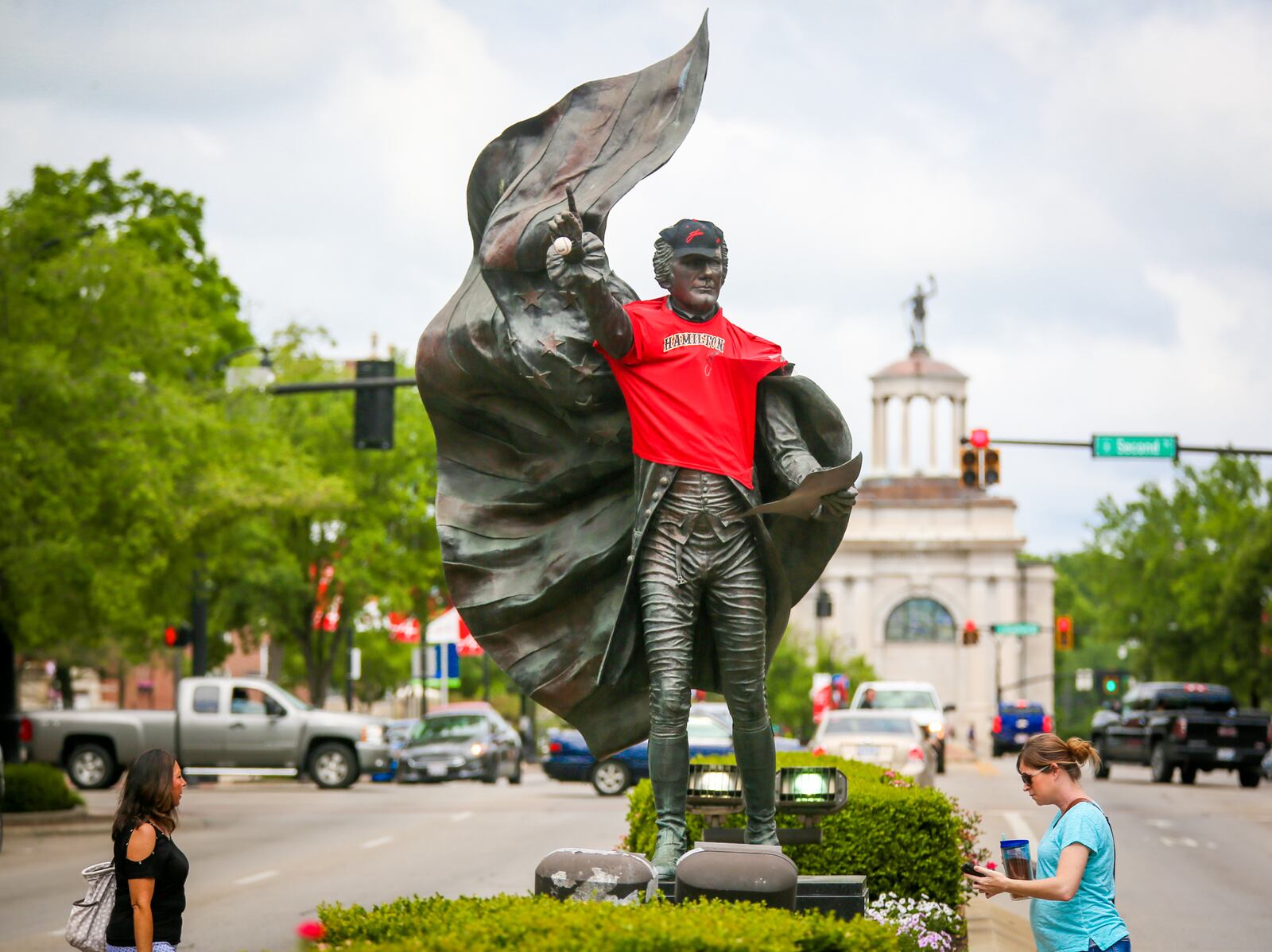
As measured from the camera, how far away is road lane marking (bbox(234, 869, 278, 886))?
1435 cm

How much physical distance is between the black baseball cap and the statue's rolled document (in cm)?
103

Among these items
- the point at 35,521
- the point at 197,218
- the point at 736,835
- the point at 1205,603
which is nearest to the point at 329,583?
the point at 197,218

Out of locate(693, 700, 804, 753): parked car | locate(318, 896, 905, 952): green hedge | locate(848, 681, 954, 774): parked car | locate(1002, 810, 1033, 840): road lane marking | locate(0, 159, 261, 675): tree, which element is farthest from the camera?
locate(848, 681, 954, 774): parked car

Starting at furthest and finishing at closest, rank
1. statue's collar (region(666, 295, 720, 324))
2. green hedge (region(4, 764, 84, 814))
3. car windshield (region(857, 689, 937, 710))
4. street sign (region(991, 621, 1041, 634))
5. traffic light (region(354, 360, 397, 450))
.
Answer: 1. street sign (region(991, 621, 1041, 634))
2. car windshield (region(857, 689, 937, 710))
3. green hedge (region(4, 764, 84, 814))
4. traffic light (region(354, 360, 397, 450))
5. statue's collar (region(666, 295, 720, 324))

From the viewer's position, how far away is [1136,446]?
27.5m

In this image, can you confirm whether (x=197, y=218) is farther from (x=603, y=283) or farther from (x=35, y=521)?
(x=603, y=283)

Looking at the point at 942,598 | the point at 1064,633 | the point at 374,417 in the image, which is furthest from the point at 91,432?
the point at 942,598

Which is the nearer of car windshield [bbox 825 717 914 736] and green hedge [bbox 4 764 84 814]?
green hedge [bbox 4 764 84 814]

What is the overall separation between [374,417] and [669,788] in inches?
589

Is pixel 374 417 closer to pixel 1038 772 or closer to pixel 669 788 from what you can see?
pixel 669 788

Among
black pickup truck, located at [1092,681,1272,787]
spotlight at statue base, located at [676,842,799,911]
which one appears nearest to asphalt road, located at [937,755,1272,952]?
black pickup truck, located at [1092,681,1272,787]

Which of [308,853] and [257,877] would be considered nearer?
[257,877]

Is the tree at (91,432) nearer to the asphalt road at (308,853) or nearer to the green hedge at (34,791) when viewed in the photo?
the green hedge at (34,791)

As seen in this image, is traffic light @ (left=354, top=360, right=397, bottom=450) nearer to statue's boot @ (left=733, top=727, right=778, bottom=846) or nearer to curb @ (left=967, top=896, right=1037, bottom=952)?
curb @ (left=967, top=896, right=1037, bottom=952)
